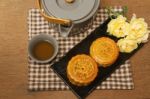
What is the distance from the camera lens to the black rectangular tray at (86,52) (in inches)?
38.4

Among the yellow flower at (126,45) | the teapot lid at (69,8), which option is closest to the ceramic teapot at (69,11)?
the teapot lid at (69,8)

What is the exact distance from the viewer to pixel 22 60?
1033 mm

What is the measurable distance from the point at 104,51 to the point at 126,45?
0.08m

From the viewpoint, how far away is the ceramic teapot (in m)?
0.95

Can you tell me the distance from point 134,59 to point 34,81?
1.13 ft

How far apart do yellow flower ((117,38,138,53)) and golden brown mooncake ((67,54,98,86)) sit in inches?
4.2

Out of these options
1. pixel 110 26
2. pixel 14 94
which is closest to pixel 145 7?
pixel 110 26

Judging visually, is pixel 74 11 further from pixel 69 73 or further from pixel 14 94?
pixel 14 94

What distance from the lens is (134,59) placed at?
104cm

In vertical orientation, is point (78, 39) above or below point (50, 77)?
above

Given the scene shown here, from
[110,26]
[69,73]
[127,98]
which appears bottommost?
[127,98]

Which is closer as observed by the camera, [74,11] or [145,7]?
[74,11]

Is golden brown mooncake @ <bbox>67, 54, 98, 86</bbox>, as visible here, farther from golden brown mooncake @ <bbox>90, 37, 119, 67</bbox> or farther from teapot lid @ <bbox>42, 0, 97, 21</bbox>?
teapot lid @ <bbox>42, 0, 97, 21</bbox>

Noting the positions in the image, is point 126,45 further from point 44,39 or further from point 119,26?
point 44,39
